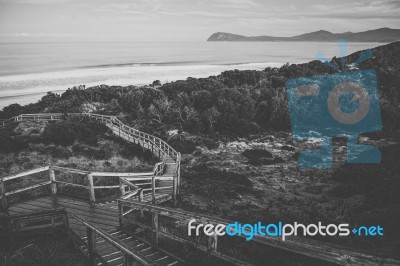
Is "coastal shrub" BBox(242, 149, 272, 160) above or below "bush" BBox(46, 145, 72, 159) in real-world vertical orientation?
below

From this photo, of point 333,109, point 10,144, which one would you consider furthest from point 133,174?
point 333,109

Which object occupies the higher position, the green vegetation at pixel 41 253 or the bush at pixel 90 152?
the green vegetation at pixel 41 253

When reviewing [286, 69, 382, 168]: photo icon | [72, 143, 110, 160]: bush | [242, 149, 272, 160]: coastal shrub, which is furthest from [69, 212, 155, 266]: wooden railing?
[286, 69, 382, 168]: photo icon

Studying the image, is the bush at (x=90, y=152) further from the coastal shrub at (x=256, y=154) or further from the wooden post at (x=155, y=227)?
the wooden post at (x=155, y=227)

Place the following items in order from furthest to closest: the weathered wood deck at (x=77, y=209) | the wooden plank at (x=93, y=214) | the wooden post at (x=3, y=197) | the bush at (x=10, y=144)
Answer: the bush at (x=10, y=144) < the wooden post at (x=3, y=197) < the wooden plank at (x=93, y=214) < the weathered wood deck at (x=77, y=209)

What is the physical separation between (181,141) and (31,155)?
11078 mm

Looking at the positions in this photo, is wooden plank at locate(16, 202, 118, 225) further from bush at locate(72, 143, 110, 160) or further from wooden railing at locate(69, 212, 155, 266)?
bush at locate(72, 143, 110, 160)

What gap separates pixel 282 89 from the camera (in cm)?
3644

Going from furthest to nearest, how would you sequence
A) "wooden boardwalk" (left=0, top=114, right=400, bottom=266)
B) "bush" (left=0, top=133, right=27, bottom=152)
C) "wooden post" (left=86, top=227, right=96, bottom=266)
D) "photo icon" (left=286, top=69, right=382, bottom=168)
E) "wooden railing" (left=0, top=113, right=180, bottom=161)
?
1. "photo icon" (left=286, top=69, right=382, bottom=168)
2. "bush" (left=0, top=133, right=27, bottom=152)
3. "wooden railing" (left=0, top=113, right=180, bottom=161)
4. "wooden post" (left=86, top=227, right=96, bottom=266)
5. "wooden boardwalk" (left=0, top=114, right=400, bottom=266)

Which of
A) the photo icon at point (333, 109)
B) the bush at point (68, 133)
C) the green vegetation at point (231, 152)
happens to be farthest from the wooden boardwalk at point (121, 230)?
the photo icon at point (333, 109)

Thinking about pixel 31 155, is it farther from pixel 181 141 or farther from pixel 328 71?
pixel 328 71

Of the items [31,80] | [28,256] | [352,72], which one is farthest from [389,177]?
[31,80]

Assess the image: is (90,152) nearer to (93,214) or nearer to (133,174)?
(133,174)

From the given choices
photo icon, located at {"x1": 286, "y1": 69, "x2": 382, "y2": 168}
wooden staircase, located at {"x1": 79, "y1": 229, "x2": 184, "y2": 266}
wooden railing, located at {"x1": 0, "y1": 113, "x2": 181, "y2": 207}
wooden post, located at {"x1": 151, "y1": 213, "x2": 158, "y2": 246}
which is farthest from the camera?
photo icon, located at {"x1": 286, "y1": 69, "x2": 382, "y2": 168}
